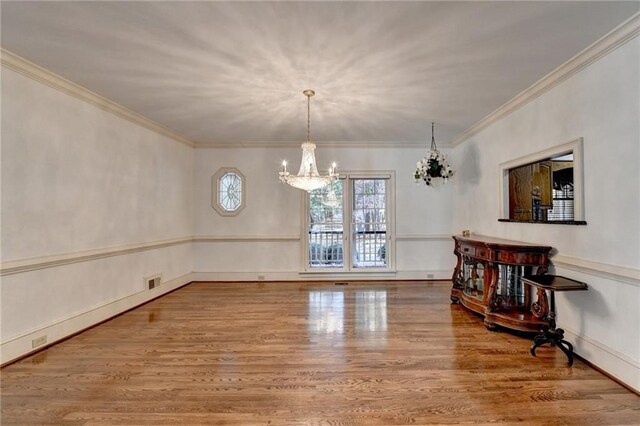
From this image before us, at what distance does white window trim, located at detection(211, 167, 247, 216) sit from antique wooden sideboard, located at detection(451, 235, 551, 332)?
4050 millimetres

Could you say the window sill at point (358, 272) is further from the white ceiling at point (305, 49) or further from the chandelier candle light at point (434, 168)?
the white ceiling at point (305, 49)

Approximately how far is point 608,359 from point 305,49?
12.1 feet

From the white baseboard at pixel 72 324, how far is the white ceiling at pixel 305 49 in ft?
8.60

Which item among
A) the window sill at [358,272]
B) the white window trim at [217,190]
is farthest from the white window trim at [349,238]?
the white window trim at [217,190]

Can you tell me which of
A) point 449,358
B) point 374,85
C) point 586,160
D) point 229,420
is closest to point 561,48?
point 586,160

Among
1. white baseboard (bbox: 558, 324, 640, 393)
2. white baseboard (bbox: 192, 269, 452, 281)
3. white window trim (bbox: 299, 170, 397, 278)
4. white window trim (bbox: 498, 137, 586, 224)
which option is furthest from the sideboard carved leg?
white window trim (bbox: 299, 170, 397, 278)

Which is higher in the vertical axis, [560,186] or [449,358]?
[560,186]

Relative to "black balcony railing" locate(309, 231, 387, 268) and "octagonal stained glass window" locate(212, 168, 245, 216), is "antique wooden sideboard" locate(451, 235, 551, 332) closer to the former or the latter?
"black balcony railing" locate(309, 231, 387, 268)

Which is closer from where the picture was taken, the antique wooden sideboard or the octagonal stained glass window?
→ the antique wooden sideboard

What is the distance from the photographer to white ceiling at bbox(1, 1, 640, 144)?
83.2 inches

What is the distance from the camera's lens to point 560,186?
3209 millimetres

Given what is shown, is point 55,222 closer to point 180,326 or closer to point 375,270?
point 180,326

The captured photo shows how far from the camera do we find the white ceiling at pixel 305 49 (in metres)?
2.11

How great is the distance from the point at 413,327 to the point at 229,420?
230cm
